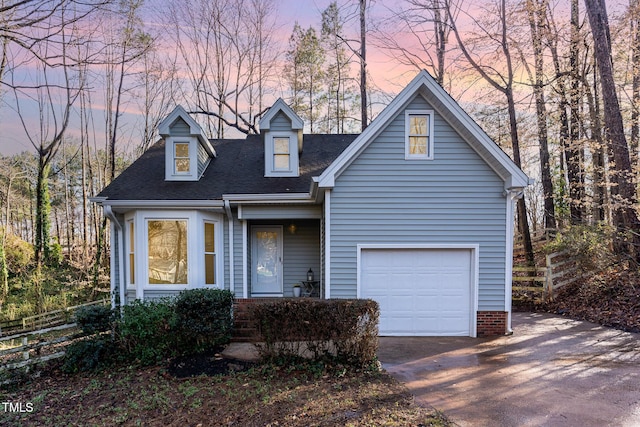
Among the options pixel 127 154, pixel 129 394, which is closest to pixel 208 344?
pixel 129 394

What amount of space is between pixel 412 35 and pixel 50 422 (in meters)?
17.7

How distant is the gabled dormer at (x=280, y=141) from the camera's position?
380 inches

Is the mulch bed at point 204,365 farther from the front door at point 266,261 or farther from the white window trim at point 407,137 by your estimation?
the white window trim at point 407,137

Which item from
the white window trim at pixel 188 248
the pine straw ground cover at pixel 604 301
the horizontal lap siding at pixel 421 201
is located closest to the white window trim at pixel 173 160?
the white window trim at pixel 188 248

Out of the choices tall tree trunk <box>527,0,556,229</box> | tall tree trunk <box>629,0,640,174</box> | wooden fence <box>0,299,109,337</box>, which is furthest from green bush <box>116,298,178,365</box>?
tall tree trunk <box>527,0,556,229</box>

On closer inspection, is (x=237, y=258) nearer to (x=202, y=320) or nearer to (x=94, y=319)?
(x=202, y=320)

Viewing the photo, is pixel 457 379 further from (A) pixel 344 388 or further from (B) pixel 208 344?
(B) pixel 208 344

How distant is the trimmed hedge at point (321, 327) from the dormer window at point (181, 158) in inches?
212

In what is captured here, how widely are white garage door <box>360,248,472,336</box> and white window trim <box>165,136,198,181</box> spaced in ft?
17.2

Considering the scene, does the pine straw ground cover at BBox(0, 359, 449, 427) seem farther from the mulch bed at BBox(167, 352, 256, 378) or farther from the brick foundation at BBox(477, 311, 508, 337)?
the brick foundation at BBox(477, 311, 508, 337)

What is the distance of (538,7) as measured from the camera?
494 inches

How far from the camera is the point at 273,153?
9.84 m

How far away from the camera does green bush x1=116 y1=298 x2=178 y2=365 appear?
21.1 ft

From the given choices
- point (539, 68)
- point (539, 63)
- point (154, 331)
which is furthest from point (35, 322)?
point (539, 63)
